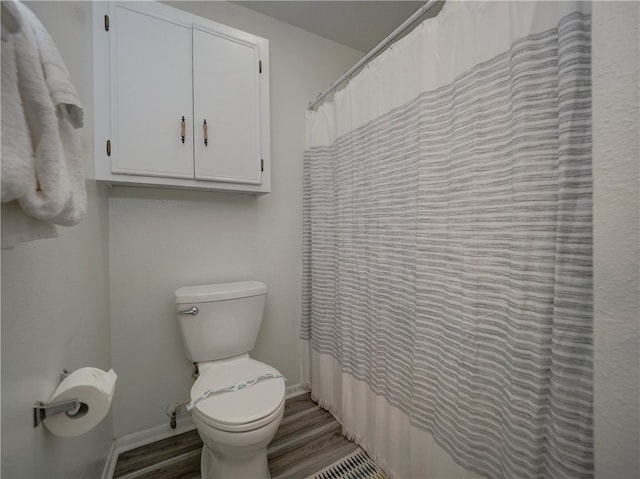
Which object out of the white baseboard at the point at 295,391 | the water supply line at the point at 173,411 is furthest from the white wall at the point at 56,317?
the white baseboard at the point at 295,391

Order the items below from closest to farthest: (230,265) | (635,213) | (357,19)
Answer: (635,213) < (230,265) < (357,19)

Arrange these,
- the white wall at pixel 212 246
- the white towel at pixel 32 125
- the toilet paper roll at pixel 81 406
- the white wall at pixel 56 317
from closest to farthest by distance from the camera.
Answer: the white towel at pixel 32 125 → the white wall at pixel 56 317 → the toilet paper roll at pixel 81 406 → the white wall at pixel 212 246

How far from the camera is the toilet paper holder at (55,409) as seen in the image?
1.90 feet

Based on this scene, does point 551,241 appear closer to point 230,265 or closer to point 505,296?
point 505,296

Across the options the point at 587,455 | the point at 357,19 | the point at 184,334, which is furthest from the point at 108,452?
the point at 357,19

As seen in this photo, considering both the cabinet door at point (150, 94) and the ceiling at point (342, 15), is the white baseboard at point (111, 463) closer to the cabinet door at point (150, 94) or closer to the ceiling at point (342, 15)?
the cabinet door at point (150, 94)

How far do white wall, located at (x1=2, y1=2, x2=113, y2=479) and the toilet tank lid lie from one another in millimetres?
335

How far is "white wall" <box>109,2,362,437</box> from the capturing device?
135cm

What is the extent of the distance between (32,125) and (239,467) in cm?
129

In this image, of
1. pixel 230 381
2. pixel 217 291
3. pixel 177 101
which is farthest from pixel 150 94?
pixel 230 381

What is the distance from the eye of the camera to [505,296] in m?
0.76

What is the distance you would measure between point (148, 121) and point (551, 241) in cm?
158

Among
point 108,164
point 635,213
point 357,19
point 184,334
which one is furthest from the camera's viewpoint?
point 357,19

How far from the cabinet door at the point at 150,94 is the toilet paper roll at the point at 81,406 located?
Answer: 0.88 metres
